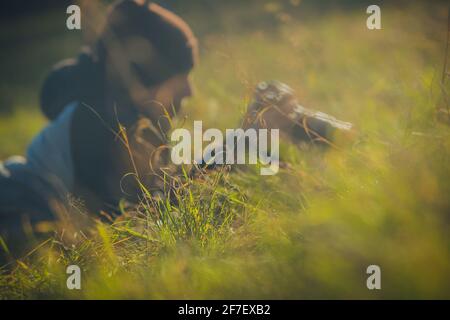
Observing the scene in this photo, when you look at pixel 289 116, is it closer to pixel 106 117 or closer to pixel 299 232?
pixel 299 232

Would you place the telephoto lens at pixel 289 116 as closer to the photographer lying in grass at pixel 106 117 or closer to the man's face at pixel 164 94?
the photographer lying in grass at pixel 106 117

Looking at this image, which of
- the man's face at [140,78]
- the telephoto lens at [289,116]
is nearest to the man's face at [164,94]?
the man's face at [140,78]

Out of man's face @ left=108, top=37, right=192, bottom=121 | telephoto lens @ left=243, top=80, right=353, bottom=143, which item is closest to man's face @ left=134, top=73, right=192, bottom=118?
man's face @ left=108, top=37, right=192, bottom=121

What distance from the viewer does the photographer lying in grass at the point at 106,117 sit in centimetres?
295

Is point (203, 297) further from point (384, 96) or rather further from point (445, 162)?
point (384, 96)

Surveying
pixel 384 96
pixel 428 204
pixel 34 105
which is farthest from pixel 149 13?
pixel 34 105

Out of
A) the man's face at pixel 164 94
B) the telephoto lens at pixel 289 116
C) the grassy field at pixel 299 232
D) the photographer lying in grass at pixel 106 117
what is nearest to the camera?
the grassy field at pixel 299 232

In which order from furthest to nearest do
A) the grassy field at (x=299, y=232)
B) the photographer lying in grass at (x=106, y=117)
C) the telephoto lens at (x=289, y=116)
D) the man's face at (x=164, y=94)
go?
the man's face at (x=164, y=94) < the photographer lying in grass at (x=106, y=117) < the telephoto lens at (x=289, y=116) < the grassy field at (x=299, y=232)

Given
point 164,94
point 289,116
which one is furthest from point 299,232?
point 164,94

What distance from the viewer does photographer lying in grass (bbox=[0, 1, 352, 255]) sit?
2.95 meters

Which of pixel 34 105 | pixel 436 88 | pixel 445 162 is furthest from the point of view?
pixel 34 105

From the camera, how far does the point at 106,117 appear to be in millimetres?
3111
